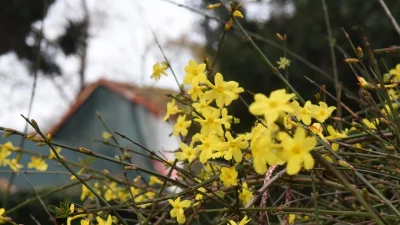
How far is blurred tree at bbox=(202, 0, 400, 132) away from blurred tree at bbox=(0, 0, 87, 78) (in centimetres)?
387

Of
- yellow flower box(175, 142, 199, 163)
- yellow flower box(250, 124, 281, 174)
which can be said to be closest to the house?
yellow flower box(175, 142, 199, 163)

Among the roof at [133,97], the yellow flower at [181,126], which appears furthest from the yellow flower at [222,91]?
the roof at [133,97]

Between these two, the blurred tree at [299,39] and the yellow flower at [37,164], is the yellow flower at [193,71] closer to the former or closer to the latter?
the yellow flower at [37,164]

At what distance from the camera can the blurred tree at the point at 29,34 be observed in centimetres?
1005

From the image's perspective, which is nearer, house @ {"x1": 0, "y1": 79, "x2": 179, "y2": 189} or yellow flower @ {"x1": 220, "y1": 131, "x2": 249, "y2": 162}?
yellow flower @ {"x1": 220, "y1": 131, "x2": 249, "y2": 162}

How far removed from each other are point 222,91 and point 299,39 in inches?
211

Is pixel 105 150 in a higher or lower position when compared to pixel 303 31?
lower

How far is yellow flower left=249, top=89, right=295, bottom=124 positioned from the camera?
1.75 feet

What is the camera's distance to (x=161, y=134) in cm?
951

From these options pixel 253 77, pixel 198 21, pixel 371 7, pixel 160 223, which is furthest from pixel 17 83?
pixel 160 223

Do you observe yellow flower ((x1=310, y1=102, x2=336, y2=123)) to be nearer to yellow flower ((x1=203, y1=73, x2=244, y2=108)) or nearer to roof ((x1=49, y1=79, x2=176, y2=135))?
yellow flower ((x1=203, y1=73, x2=244, y2=108))

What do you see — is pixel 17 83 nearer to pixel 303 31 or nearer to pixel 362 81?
pixel 303 31

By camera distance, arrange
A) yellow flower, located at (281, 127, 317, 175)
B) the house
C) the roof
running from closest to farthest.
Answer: yellow flower, located at (281, 127, 317, 175) → the roof → the house

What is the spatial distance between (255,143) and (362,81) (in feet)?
1.76
